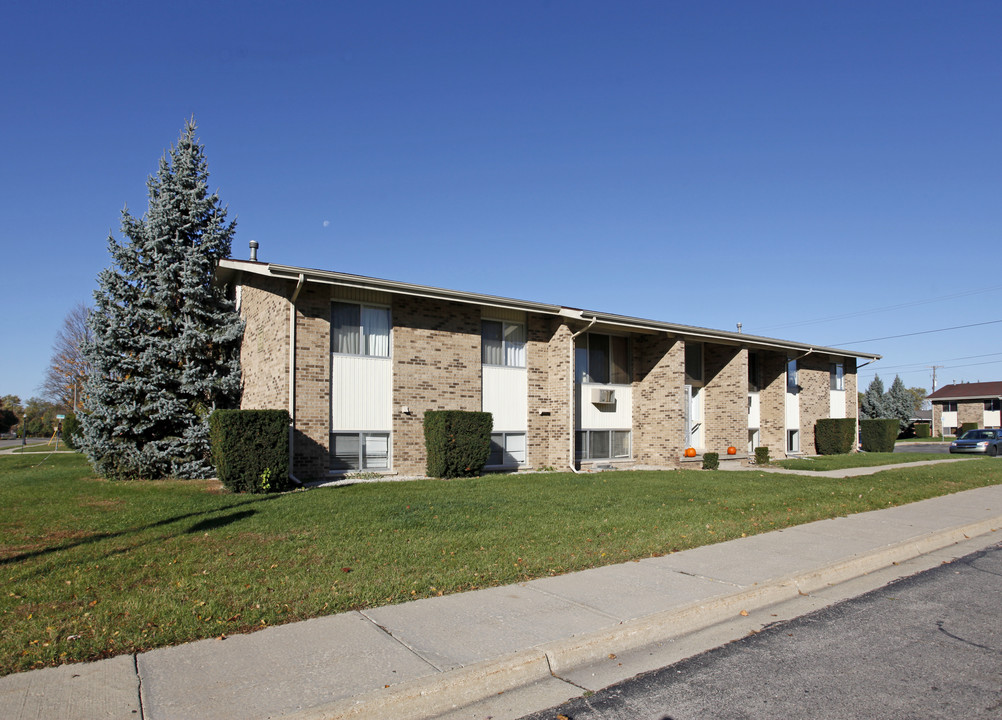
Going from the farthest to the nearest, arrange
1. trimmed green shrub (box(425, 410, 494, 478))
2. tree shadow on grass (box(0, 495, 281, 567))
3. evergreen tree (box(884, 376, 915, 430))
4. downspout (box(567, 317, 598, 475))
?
evergreen tree (box(884, 376, 915, 430)) → downspout (box(567, 317, 598, 475)) → trimmed green shrub (box(425, 410, 494, 478)) → tree shadow on grass (box(0, 495, 281, 567))

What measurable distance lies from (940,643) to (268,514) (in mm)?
8080

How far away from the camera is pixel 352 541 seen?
25.9 feet

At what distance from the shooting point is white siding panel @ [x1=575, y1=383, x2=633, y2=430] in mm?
19422

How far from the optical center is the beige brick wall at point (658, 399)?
19672 mm

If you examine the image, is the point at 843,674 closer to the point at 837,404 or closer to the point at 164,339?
the point at 164,339


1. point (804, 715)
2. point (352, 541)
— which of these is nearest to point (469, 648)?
point (804, 715)

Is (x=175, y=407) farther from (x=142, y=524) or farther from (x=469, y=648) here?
(x=469, y=648)

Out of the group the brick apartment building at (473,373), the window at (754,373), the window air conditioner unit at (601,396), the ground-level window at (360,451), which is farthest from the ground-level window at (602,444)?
the window at (754,373)

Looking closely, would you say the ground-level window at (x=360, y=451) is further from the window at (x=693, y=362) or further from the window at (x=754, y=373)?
the window at (x=754, y=373)

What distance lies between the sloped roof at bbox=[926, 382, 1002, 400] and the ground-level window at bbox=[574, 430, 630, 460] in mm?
52939

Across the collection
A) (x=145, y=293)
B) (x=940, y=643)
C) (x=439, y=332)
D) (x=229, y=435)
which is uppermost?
(x=145, y=293)

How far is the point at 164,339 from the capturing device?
16875mm

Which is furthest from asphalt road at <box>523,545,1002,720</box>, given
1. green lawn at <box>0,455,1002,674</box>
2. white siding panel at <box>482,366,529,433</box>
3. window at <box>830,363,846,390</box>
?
window at <box>830,363,846,390</box>

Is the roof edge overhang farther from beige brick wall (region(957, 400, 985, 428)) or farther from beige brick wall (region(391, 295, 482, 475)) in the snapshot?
beige brick wall (region(957, 400, 985, 428))
